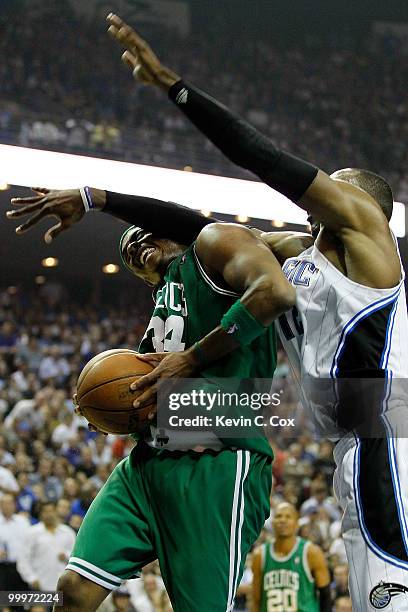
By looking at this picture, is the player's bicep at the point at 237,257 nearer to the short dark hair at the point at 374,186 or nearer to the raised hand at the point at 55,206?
the short dark hair at the point at 374,186

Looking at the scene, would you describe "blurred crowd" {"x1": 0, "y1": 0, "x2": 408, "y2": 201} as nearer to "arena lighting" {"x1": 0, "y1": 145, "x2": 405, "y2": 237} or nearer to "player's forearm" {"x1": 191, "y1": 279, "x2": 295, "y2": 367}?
"arena lighting" {"x1": 0, "y1": 145, "x2": 405, "y2": 237}

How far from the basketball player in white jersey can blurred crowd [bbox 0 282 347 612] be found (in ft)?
2.75

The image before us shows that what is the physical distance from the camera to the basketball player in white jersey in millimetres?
2652

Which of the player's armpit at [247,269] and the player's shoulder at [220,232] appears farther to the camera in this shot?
the player's shoulder at [220,232]

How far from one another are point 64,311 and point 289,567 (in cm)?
880

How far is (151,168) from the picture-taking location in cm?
1280

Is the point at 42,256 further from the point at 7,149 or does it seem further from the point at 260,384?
the point at 260,384

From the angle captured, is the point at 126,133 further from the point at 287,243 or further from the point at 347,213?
the point at 347,213

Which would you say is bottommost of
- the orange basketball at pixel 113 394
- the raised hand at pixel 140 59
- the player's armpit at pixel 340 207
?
the orange basketball at pixel 113 394

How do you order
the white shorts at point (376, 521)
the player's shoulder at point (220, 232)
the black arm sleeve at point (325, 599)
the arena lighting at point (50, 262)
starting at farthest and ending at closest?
the arena lighting at point (50, 262) < the black arm sleeve at point (325, 599) < the player's shoulder at point (220, 232) < the white shorts at point (376, 521)

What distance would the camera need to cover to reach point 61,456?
971 centimetres

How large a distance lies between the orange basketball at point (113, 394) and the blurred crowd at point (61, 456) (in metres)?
0.96

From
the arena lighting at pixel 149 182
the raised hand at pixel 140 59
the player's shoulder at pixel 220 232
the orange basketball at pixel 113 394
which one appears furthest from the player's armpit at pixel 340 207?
the arena lighting at pixel 149 182

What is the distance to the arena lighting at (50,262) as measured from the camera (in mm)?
14522
